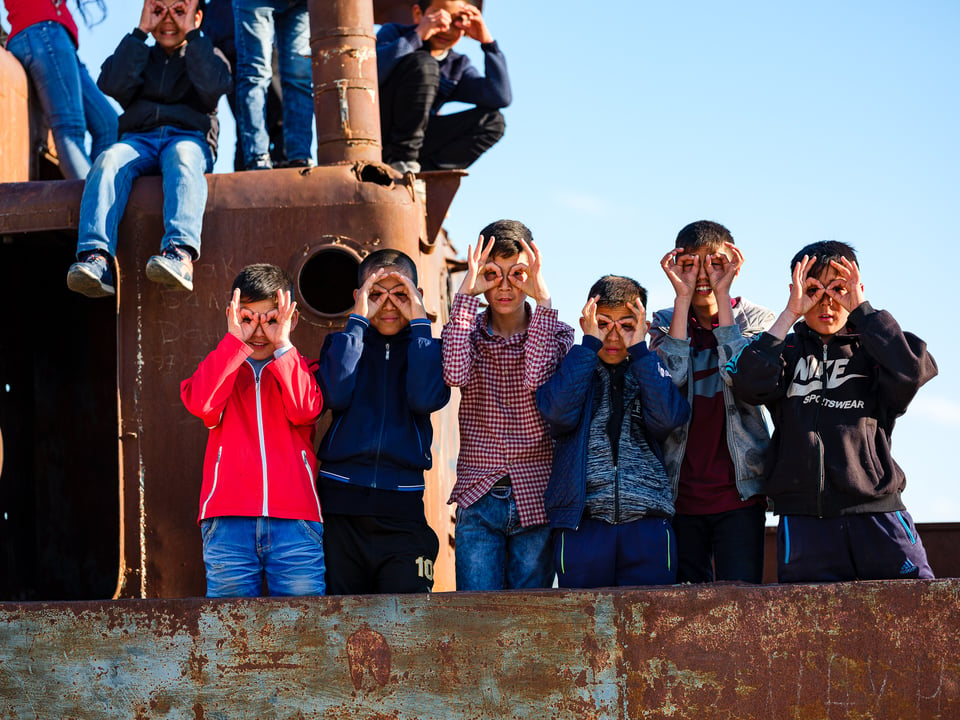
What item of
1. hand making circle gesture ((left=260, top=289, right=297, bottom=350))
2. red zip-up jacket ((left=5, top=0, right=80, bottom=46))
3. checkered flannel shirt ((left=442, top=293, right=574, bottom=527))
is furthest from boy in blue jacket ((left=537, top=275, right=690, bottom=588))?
red zip-up jacket ((left=5, top=0, right=80, bottom=46))

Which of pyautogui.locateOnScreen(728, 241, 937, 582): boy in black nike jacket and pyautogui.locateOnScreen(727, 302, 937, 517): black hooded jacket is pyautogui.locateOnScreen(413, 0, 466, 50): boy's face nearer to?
pyautogui.locateOnScreen(728, 241, 937, 582): boy in black nike jacket

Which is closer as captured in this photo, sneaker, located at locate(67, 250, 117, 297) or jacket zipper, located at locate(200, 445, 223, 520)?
jacket zipper, located at locate(200, 445, 223, 520)

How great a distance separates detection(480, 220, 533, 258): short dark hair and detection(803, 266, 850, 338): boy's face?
38.4 inches

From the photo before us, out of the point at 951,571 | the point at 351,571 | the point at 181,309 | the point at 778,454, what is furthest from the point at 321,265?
the point at 951,571

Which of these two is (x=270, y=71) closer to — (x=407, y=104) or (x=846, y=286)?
(x=407, y=104)

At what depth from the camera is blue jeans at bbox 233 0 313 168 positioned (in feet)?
19.7

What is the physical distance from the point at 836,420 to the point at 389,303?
154 cm

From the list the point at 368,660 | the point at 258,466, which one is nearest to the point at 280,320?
the point at 258,466

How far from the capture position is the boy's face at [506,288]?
418 centimetres

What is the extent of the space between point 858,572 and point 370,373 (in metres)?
1.69

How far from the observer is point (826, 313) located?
4012 mm

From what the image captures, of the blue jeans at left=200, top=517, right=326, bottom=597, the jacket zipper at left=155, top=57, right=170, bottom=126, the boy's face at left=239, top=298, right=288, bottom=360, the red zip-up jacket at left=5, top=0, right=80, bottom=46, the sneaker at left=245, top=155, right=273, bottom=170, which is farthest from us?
the red zip-up jacket at left=5, top=0, right=80, bottom=46

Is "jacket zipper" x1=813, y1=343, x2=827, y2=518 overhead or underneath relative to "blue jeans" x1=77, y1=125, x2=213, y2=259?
underneath

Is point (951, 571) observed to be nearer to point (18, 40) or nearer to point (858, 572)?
point (858, 572)
